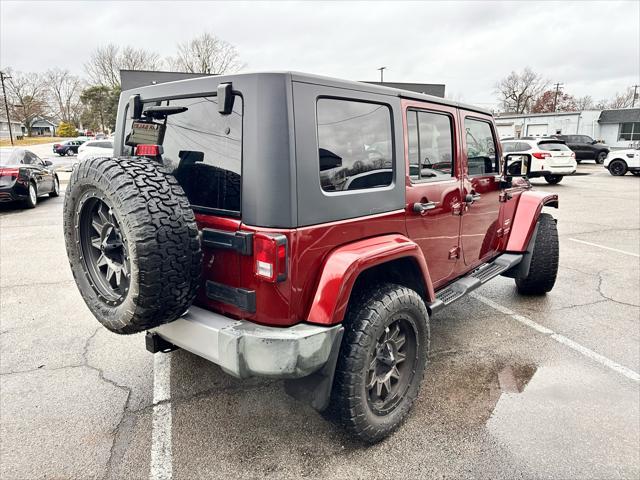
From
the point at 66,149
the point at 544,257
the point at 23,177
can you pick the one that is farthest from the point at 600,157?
the point at 66,149

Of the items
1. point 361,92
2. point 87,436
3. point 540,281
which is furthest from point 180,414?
point 540,281

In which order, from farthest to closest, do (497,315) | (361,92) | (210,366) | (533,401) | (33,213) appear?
(33,213)
(497,315)
(210,366)
(533,401)
(361,92)

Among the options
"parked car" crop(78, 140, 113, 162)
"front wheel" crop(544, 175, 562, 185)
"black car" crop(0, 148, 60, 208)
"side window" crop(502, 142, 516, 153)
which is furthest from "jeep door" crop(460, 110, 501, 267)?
"parked car" crop(78, 140, 113, 162)

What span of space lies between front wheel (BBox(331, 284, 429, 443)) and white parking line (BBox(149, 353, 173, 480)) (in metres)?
0.95

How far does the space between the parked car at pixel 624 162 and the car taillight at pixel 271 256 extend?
74.8 ft

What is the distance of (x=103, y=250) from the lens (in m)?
2.23

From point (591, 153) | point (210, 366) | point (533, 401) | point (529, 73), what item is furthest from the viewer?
point (529, 73)

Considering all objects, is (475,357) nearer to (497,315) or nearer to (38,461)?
(497,315)

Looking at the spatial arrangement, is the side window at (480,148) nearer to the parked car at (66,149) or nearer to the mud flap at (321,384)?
the mud flap at (321,384)

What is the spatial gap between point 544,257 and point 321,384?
3306 millimetres

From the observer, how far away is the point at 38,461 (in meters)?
2.29

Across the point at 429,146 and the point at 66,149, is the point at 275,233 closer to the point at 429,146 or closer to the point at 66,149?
the point at 429,146

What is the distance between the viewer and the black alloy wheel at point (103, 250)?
2.18m

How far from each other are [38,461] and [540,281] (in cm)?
456
